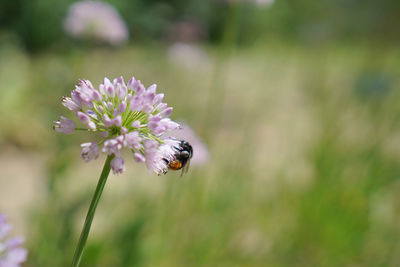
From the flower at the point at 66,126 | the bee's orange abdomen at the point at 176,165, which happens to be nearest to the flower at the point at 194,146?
the bee's orange abdomen at the point at 176,165

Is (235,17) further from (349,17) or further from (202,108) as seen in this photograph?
(349,17)

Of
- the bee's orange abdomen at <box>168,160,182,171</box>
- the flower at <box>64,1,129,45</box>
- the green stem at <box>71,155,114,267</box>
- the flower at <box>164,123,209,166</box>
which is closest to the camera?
the green stem at <box>71,155,114,267</box>

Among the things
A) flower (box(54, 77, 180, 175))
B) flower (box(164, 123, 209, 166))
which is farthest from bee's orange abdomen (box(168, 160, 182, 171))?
flower (box(164, 123, 209, 166))

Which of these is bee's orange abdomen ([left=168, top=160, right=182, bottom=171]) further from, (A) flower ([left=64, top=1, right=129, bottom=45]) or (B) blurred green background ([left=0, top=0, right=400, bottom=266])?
(A) flower ([left=64, top=1, right=129, bottom=45])

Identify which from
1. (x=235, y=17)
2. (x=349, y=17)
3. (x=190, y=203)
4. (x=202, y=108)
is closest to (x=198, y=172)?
(x=190, y=203)

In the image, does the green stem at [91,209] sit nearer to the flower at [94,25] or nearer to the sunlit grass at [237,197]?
the sunlit grass at [237,197]

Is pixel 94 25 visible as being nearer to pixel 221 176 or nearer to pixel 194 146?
pixel 194 146

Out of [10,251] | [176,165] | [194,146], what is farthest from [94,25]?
[10,251]
